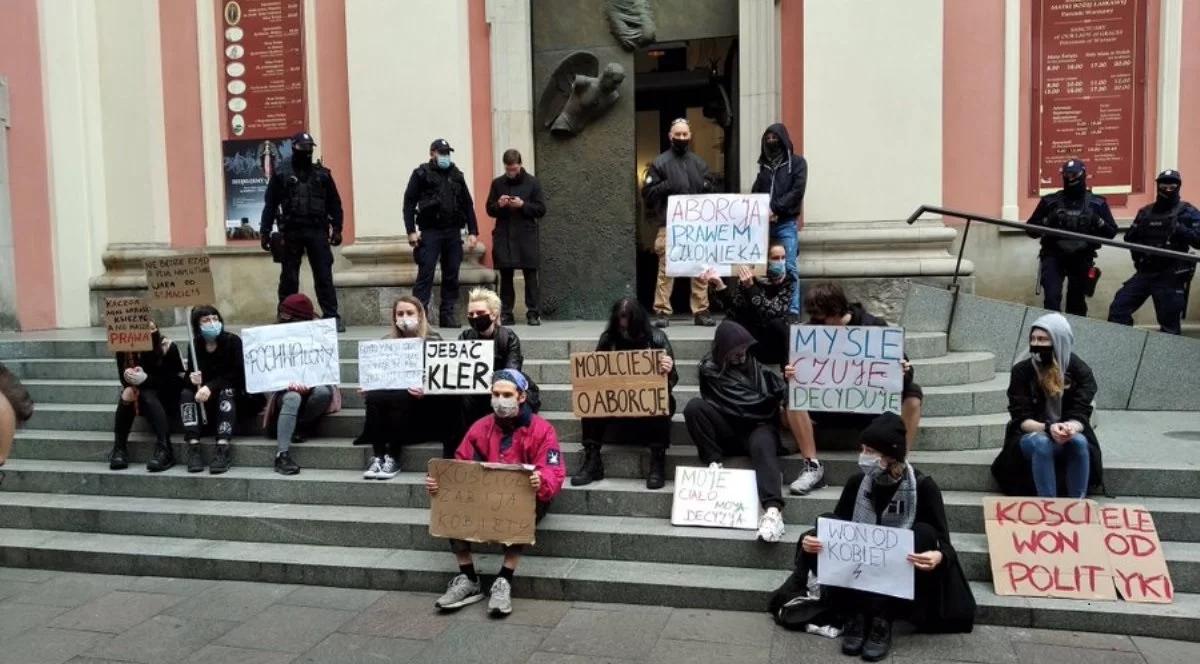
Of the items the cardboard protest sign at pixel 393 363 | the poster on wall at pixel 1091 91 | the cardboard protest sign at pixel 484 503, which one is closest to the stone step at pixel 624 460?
the cardboard protest sign at pixel 393 363

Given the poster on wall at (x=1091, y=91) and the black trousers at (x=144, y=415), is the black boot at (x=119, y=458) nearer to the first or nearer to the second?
the black trousers at (x=144, y=415)

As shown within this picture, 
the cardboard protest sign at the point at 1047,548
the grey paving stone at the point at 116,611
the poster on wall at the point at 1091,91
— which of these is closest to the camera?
the cardboard protest sign at the point at 1047,548

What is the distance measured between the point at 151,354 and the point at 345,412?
1581mm

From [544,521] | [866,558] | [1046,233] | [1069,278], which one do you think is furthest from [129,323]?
[1069,278]

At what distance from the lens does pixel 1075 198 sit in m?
8.34

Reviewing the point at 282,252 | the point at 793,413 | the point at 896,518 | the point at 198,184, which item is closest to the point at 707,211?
the point at 793,413

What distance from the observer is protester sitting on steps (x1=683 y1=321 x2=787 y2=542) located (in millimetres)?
6016

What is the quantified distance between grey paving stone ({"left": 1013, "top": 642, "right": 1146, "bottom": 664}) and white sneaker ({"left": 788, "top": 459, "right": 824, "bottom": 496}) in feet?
5.09

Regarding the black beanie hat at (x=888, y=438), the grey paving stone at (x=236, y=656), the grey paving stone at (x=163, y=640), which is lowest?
the grey paving stone at (x=163, y=640)

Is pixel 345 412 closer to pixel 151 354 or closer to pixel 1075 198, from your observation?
pixel 151 354

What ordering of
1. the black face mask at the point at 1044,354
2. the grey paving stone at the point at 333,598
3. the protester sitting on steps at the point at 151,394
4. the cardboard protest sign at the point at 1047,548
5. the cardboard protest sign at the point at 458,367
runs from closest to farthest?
the cardboard protest sign at the point at 1047,548
the grey paving stone at the point at 333,598
the black face mask at the point at 1044,354
the cardboard protest sign at the point at 458,367
the protester sitting on steps at the point at 151,394

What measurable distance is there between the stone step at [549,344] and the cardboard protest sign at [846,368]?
1.72 meters

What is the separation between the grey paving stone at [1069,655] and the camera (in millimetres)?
4453

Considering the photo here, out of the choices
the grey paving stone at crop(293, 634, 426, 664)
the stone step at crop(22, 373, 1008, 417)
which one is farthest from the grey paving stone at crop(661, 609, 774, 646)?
the stone step at crop(22, 373, 1008, 417)
